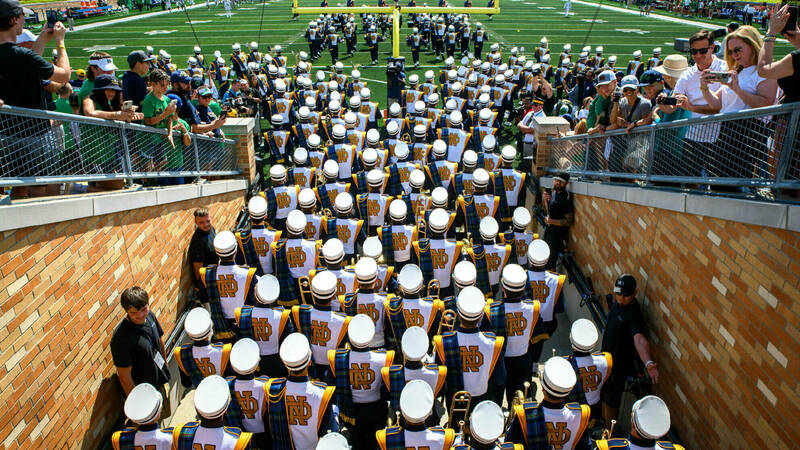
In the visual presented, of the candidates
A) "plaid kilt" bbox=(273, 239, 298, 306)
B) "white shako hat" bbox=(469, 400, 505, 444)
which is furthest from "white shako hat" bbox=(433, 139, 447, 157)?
"white shako hat" bbox=(469, 400, 505, 444)

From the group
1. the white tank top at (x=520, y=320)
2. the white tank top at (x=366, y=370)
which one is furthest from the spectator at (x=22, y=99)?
the white tank top at (x=520, y=320)

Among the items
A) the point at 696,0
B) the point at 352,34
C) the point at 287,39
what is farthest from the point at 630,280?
the point at 696,0

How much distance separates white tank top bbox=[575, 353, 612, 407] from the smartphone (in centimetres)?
264

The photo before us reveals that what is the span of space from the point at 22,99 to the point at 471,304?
363 cm

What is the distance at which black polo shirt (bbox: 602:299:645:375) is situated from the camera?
14.7 ft

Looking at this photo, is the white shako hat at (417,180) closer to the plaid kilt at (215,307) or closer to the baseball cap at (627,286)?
the plaid kilt at (215,307)

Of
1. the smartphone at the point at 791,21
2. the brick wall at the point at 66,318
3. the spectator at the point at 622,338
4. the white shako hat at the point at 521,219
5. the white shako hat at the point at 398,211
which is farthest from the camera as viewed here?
the white shako hat at the point at 398,211

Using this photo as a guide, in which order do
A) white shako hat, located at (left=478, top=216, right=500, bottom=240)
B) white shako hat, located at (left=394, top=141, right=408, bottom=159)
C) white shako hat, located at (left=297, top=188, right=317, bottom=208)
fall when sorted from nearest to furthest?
1. white shako hat, located at (left=478, top=216, right=500, bottom=240)
2. white shako hat, located at (left=297, top=188, right=317, bottom=208)
3. white shako hat, located at (left=394, top=141, right=408, bottom=159)

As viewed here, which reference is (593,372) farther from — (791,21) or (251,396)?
(791,21)

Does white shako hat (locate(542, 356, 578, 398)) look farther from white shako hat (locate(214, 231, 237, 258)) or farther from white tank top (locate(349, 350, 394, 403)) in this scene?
white shako hat (locate(214, 231, 237, 258))

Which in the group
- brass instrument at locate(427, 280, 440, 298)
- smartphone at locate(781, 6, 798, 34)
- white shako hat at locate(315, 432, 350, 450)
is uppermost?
smartphone at locate(781, 6, 798, 34)

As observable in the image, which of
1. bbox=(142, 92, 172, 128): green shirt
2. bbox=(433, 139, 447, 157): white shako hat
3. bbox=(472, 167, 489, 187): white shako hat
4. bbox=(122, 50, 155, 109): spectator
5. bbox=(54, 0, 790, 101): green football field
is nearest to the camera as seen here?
bbox=(122, 50, 155, 109): spectator

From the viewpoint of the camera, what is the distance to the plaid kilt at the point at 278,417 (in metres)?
3.88

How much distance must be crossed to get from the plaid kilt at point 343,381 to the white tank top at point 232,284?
1415 millimetres
